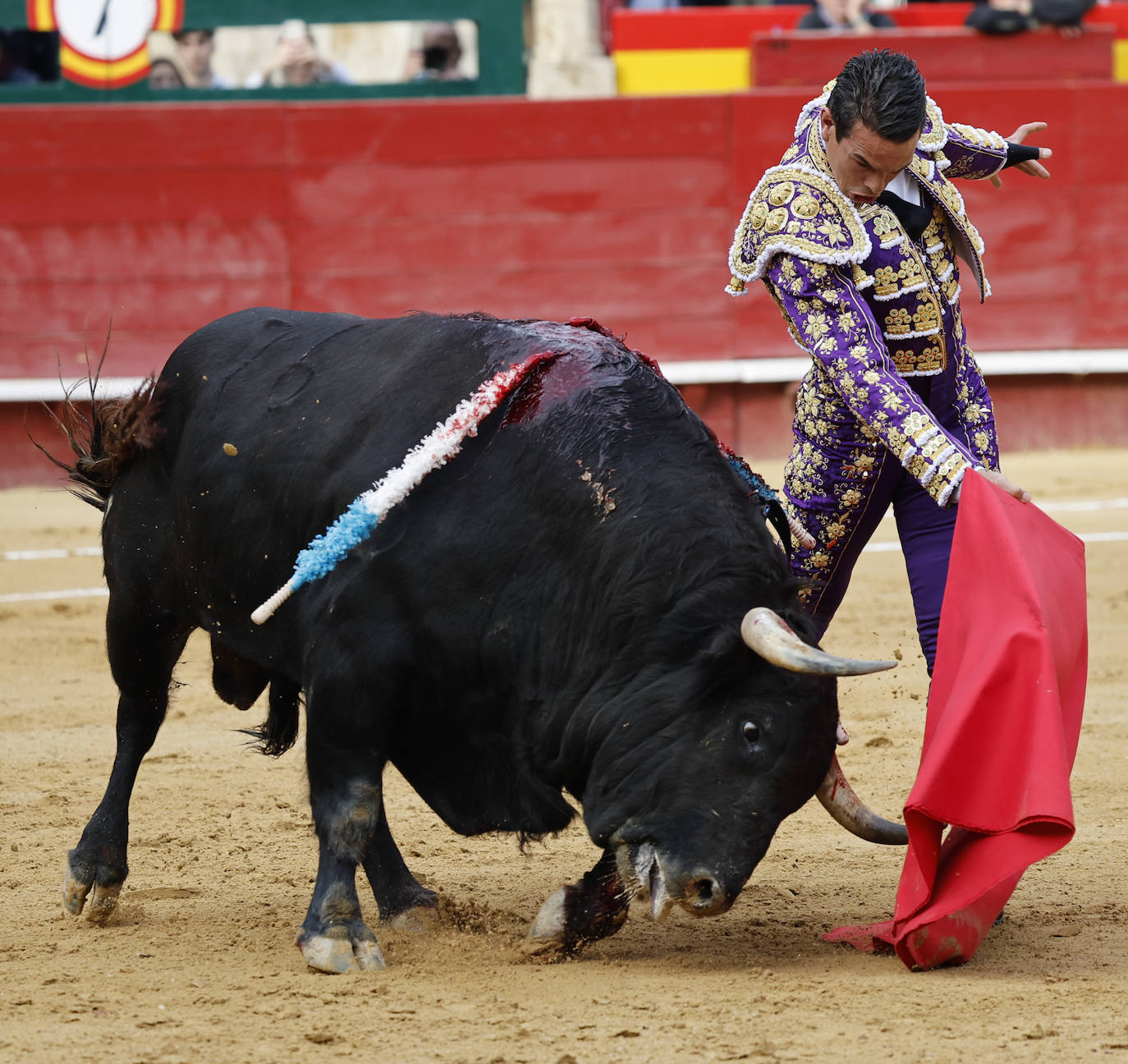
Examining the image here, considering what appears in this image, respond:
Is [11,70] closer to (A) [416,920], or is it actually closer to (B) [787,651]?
(A) [416,920]

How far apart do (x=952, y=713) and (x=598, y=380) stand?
0.74 m

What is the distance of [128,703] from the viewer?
3.26m

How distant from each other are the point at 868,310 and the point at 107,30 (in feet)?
21.3

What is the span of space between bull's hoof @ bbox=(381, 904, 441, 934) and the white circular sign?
6366 millimetres

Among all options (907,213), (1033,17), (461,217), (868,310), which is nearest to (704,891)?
(868,310)

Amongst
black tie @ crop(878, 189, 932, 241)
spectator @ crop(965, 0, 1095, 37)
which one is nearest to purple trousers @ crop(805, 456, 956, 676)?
black tie @ crop(878, 189, 932, 241)

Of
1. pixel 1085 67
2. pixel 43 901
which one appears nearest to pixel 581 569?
pixel 43 901

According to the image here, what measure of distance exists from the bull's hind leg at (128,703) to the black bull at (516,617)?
0.15 feet

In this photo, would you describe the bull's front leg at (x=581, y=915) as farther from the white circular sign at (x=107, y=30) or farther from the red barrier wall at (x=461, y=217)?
the white circular sign at (x=107, y=30)

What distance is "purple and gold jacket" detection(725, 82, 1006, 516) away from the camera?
273 centimetres

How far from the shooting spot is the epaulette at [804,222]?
9.05 ft

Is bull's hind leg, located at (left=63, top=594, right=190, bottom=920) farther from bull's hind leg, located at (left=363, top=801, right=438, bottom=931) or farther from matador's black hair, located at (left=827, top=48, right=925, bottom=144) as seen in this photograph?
matador's black hair, located at (left=827, top=48, right=925, bottom=144)

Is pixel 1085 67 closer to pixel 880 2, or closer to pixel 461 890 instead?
Answer: pixel 880 2

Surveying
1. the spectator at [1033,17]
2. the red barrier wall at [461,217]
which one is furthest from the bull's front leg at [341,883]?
the spectator at [1033,17]
